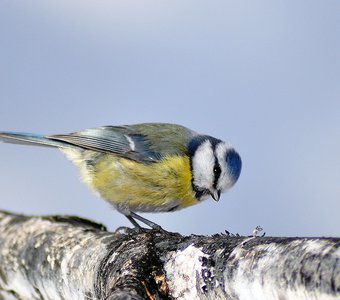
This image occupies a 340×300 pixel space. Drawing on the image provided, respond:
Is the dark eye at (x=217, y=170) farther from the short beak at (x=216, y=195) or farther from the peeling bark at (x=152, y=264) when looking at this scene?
the peeling bark at (x=152, y=264)

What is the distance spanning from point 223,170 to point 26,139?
1.31 metres

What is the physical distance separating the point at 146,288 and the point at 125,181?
5.13ft

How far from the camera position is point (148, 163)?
12.9 ft

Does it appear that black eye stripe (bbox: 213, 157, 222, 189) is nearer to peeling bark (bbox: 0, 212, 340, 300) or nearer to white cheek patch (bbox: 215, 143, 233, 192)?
white cheek patch (bbox: 215, 143, 233, 192)

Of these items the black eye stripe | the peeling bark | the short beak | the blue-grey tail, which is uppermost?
the blue-grey tail

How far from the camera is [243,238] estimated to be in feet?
7.75

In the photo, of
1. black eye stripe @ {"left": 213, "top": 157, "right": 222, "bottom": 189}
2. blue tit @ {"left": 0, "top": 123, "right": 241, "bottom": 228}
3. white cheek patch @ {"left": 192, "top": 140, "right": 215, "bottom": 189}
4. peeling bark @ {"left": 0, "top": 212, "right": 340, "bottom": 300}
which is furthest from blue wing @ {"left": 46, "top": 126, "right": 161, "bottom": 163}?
peeling bark @ {"left": 0, "top": 212, "right": 340, "bottom": 300}

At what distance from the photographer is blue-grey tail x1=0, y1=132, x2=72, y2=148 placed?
4102mm

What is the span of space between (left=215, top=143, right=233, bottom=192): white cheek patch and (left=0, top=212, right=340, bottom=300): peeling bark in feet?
2.58

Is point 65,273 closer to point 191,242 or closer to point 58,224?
point 58,224

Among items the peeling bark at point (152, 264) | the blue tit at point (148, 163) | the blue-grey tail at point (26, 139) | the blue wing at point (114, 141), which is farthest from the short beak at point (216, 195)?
the blue-grey tail at point (26, 139)

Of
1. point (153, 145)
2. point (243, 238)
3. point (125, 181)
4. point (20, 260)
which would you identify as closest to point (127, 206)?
point (125, 181)

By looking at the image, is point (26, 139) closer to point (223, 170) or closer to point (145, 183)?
point (145, 183)

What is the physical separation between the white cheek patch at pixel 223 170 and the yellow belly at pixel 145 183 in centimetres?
19
